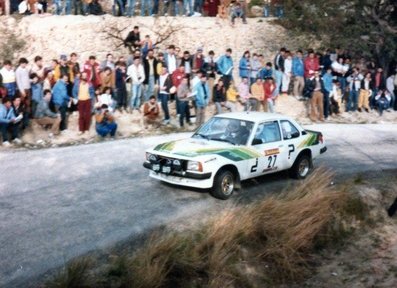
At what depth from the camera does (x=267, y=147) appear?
39.1 ft

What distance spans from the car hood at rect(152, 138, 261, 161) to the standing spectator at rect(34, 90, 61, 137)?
557 cm

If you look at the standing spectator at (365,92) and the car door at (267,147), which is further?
the standing spectator at (365,92)

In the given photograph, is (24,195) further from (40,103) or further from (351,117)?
(351,117)

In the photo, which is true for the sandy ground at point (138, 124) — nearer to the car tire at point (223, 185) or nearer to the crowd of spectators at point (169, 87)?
the crowd of spectators at point (169, 87)

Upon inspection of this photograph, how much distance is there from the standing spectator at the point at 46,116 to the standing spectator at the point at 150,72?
3.46 meters

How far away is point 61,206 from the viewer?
10.4 meters

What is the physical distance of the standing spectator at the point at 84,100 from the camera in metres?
16.2

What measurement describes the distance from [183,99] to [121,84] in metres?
1.96

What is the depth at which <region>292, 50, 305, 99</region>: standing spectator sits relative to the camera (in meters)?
21.0

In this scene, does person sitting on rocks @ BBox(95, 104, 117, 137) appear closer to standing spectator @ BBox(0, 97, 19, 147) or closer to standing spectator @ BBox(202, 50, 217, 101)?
standing spectator @ BBox(0, 97, 19, 147)

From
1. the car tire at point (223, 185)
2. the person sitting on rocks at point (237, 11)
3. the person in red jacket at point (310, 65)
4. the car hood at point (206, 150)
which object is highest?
the person sitting on rocks at point (237, 11)

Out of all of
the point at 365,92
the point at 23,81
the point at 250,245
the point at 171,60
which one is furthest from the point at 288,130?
the point at 365,92

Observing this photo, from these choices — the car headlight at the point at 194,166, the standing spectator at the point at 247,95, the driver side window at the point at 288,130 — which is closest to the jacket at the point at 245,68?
the standing spectator at the point at 247,95

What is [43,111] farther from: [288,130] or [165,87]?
[288,130]
